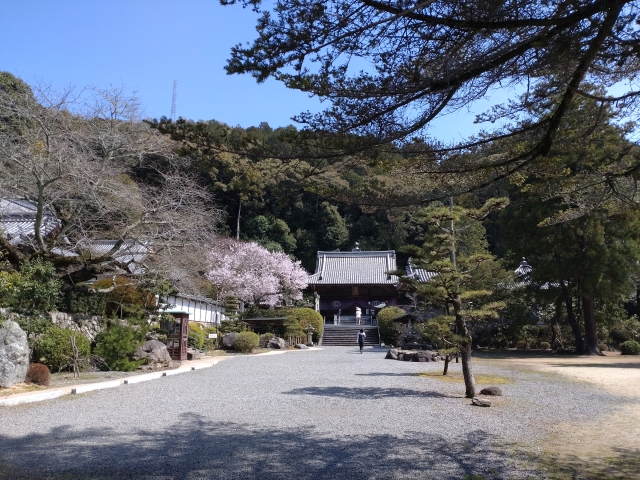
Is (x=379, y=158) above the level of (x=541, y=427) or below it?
above

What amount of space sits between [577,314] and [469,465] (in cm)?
1904

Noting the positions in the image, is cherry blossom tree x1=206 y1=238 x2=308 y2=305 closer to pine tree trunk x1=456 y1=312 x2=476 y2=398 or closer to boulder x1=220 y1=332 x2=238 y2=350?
boulder x1=220 y1=332 x2=238 y2=350

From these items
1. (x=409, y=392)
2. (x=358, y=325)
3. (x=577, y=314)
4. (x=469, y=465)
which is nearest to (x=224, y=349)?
(x=358, y=325)

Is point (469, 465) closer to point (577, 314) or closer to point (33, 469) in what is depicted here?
point (33, 469)

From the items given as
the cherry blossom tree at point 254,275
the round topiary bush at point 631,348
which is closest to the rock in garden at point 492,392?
the round topiary bush at point 631,348

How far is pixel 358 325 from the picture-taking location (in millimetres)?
31594

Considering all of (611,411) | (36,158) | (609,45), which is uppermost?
(36,158)

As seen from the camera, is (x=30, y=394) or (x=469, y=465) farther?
(x=30, y=394)

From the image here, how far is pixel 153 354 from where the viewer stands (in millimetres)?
13320

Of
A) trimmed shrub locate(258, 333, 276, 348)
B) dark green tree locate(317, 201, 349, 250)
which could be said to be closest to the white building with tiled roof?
trimmed shrub locate(258, 333, 276, 348)

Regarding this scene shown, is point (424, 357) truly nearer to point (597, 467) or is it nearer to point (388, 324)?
point (388, 324)

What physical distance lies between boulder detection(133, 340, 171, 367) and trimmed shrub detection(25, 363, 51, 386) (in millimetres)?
3322

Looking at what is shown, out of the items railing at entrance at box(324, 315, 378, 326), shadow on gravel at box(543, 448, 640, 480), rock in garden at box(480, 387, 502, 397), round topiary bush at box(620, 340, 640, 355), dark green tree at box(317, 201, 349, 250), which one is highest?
dark green tree at box(317, 201, 349, 250)

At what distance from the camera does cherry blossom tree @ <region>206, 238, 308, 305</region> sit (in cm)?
2791
